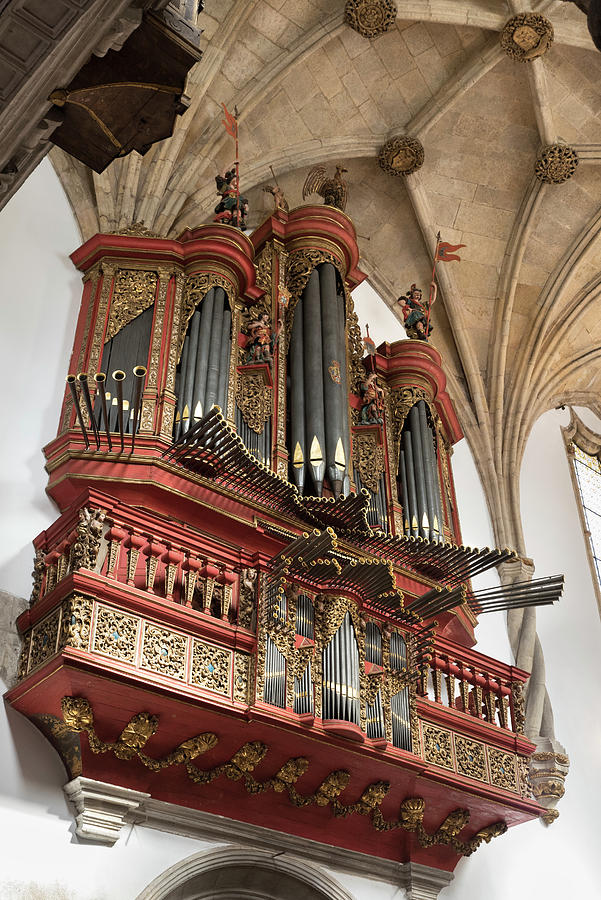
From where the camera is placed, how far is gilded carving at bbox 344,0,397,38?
41.7ft

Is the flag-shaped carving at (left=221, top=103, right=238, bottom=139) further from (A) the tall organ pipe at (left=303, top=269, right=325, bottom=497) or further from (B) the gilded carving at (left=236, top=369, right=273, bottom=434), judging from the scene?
(B) the gilded carving at (left=236, top=369, right=273, bottom=434)

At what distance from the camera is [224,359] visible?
948cm

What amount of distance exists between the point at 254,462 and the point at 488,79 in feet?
27.2

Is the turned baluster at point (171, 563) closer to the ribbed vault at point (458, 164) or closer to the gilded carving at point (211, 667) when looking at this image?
the gilded carving at point (211, 667)

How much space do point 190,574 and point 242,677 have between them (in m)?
0.85

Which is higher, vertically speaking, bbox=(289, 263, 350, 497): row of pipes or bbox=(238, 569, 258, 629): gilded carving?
bbox=(289, 263, 350, 497): row of pipes

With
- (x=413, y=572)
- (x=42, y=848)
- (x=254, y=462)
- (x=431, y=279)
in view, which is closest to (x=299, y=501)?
(x=254, y=462)

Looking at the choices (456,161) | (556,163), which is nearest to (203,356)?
(456,161)

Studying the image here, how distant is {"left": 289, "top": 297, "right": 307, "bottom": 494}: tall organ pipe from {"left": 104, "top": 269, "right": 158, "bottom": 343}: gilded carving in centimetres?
163

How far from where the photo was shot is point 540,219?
14.9 m

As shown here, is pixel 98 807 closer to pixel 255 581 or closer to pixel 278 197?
pixel 255 581

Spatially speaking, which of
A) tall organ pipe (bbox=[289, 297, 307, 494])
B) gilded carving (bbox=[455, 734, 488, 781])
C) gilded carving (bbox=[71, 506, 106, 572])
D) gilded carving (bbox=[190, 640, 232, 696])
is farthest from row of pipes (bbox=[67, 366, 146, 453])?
gilded carving (bbox=[455, 734, 488, 781])

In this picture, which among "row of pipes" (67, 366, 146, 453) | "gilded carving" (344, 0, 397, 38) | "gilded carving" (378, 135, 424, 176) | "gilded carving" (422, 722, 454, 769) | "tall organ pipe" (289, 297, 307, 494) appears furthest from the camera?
"gilded carving" (378, 135, 424, 176)

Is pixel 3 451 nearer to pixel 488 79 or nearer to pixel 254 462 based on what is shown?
pixel 254 462
